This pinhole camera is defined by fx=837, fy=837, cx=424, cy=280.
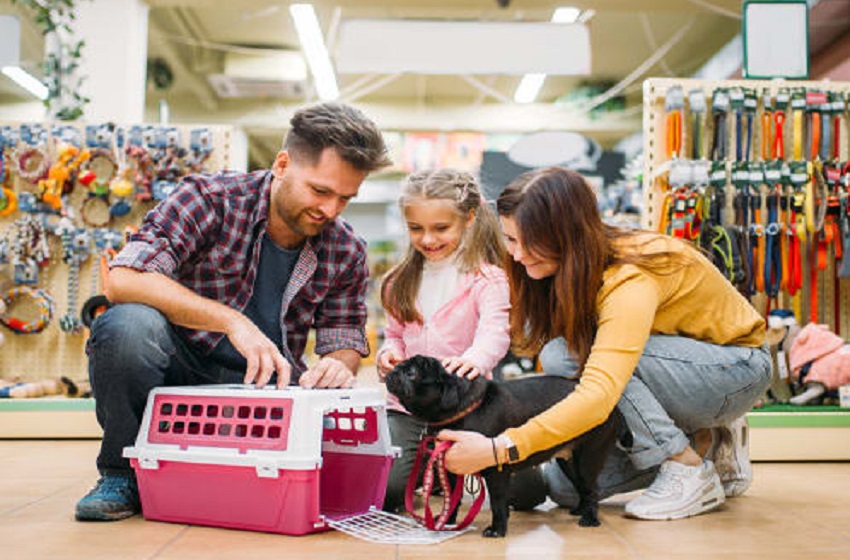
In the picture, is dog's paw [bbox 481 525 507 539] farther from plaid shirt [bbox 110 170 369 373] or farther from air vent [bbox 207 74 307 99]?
air vent [bbox 207 74 307 99]

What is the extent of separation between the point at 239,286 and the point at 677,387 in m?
1.11

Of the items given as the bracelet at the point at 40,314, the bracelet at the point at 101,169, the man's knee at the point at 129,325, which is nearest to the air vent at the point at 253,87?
the bracelet at the point at 101,169

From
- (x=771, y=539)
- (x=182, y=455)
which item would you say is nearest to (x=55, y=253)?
(x=182, y=455)

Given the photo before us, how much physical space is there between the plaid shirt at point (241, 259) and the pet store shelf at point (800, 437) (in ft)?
5.72

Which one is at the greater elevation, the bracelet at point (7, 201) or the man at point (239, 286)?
the bracelet at point (7, 201)

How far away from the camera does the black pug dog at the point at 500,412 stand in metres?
1.69

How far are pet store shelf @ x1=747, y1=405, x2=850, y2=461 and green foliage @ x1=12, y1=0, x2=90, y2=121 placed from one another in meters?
3.64

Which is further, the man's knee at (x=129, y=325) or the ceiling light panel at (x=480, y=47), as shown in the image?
the ceiling light panel at (x=480, y=47)

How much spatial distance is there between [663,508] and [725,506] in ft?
0.95

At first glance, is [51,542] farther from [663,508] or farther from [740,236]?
[740,236]

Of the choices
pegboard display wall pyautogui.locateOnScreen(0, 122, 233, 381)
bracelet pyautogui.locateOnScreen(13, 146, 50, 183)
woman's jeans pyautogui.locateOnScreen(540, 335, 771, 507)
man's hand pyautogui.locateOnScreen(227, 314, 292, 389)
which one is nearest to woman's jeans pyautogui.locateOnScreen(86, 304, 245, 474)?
man's hand pyautogui.locateOnScreen(227, 314, 292, 389)

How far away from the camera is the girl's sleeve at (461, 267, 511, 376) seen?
2.16m

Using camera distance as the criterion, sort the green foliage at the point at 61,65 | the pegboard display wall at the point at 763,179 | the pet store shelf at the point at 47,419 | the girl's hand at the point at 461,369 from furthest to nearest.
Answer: the green foliage at the point at 61,65 < the pet store shelf at the point at 47,419 < the pegboard display wall at the point at 763,179 < the girl's hand at the point at 461,369

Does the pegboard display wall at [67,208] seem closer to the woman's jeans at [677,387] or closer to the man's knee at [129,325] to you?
the man's knee at [129,325]
